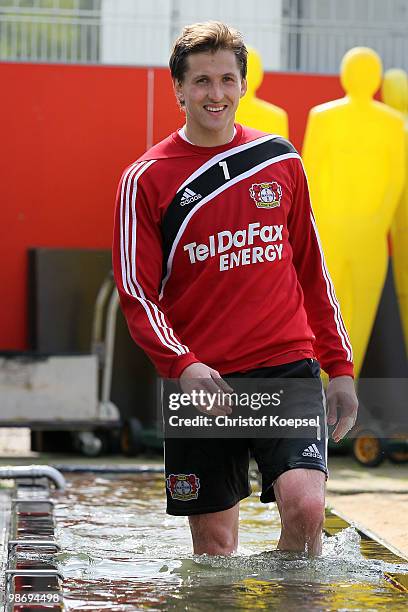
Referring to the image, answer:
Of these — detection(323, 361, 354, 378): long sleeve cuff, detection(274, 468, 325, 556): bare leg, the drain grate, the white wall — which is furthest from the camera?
the white wall

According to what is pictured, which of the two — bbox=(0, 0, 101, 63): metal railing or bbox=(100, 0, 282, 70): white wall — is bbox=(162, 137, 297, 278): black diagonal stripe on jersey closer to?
bbox=(0, 0, 101, 63): metal railing

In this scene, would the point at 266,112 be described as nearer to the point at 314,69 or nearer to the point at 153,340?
the point at 314,69

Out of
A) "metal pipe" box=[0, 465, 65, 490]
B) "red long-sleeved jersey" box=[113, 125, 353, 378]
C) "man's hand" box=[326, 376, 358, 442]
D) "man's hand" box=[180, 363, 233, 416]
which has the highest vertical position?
"red long-sleeved jersey" box=[113, 125, 353, 378]

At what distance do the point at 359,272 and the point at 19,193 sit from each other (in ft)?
10.7

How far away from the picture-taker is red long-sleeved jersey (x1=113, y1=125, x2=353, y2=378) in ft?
12.4

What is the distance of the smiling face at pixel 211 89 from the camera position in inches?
149

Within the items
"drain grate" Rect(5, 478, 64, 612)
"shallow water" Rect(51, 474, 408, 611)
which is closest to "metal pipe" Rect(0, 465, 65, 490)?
"drain grate" Rect(5, 478, 64, 612)

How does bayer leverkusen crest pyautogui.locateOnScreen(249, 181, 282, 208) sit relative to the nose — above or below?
below

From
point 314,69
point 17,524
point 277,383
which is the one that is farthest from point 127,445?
point 277,383

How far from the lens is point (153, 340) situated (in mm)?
3613

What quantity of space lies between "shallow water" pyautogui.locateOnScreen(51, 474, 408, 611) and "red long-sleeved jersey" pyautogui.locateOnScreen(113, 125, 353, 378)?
0.63 metres

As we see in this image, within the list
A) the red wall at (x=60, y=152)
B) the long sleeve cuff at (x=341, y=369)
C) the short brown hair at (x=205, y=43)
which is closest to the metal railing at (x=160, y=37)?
the red wall at (x=60, y=152)

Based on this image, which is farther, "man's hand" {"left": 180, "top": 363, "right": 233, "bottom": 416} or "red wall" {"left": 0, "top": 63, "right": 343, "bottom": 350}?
"red wall" {"left": 0, "top": 63, "right": 343, "bottom": 350}

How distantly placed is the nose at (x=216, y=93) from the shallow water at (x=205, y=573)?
1.42 metres
